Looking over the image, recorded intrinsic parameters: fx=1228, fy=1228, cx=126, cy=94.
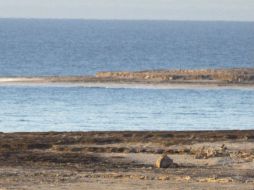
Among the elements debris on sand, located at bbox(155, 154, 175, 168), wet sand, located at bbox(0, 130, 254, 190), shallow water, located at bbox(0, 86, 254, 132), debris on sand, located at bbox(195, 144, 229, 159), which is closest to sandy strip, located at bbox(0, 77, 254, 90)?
shallow water, located at bbox(0, 86, 254, 132)

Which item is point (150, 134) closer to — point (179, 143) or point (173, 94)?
point (179, 143)

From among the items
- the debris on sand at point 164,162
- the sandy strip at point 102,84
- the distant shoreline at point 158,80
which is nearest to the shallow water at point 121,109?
the sandy strip at point 102,84

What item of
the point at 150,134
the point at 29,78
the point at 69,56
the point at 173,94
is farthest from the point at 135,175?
the point at 69,56

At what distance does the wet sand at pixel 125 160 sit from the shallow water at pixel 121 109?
7.09 metres

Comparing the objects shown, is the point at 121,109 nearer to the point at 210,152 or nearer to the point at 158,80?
the point at 158,80

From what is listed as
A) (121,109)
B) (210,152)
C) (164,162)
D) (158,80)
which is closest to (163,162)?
(164,162)

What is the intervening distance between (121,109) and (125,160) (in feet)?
76.4

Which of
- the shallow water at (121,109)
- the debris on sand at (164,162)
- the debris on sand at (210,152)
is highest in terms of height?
the shallow water at (121,109)

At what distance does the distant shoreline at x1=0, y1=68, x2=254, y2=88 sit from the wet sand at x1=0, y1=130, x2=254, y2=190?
29.8 metres

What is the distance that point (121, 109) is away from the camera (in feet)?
186

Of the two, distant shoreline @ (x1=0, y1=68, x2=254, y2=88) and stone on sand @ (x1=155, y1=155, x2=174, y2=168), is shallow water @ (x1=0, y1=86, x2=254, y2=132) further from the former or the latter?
stone on sand @ (x1=155, y1=155, x2=174, y2=168)

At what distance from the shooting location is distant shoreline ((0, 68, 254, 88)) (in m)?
72.1

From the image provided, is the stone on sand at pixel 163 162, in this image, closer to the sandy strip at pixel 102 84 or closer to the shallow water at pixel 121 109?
the shallow water at pixel 121 109

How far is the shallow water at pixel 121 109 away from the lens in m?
48.8
